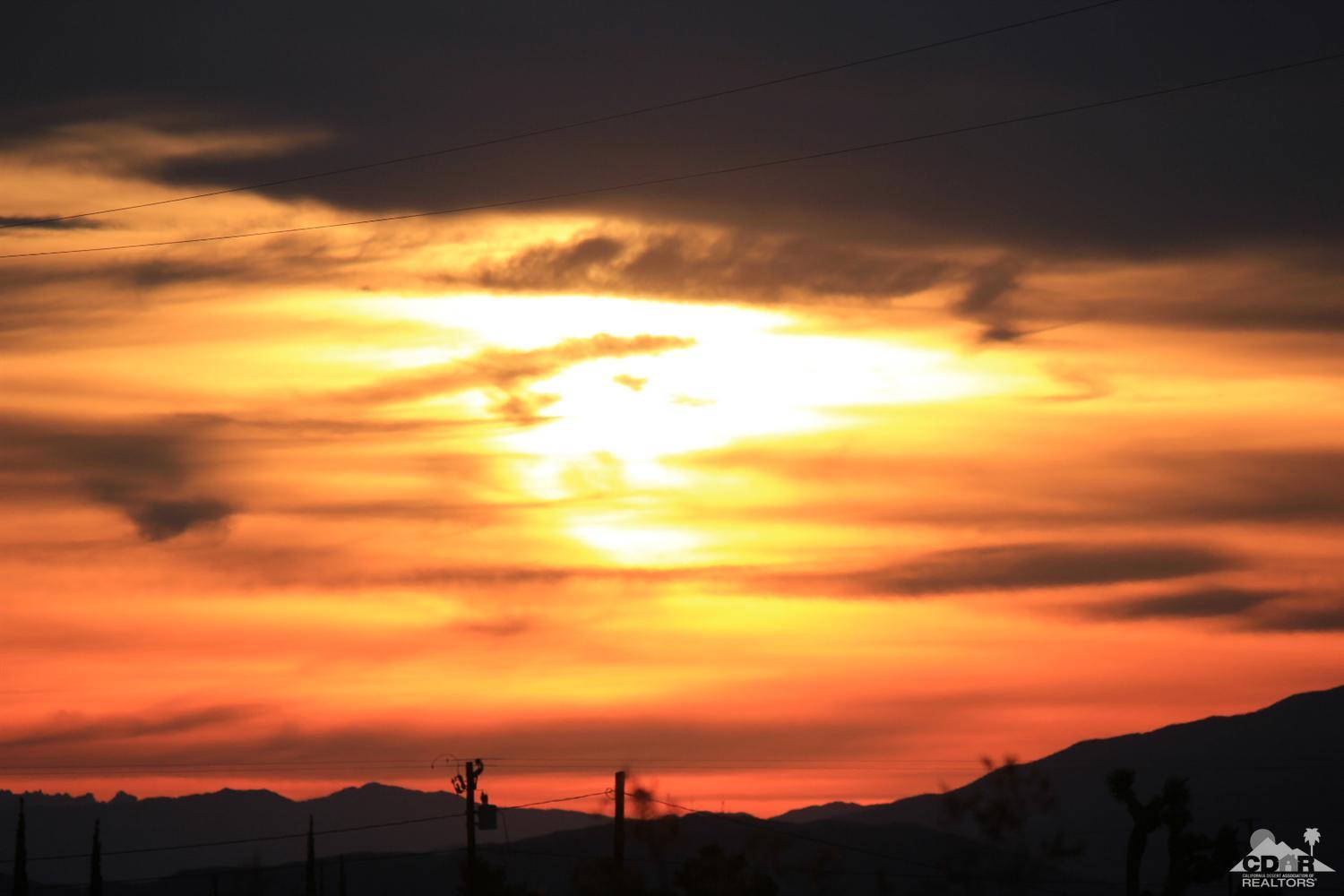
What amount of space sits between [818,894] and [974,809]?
71.6ft

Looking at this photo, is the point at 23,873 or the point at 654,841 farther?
the point at 654,841

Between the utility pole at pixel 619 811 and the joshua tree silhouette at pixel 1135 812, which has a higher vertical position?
the utility pole at pixel 619 811

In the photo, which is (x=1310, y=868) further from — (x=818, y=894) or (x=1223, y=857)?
(x=818, y=894)

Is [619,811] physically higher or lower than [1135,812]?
higher

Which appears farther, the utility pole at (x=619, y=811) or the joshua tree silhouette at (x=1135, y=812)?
the utility pole at (x=619, y=811)

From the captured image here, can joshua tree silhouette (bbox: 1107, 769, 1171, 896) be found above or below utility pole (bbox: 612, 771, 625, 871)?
below

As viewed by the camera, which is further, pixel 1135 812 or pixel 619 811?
pixel 619 811

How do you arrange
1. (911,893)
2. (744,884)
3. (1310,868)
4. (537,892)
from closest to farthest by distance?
(1310,868) → (744,884) → (537,892) → (911,893)

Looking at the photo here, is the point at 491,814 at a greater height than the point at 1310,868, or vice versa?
the point at 491,814

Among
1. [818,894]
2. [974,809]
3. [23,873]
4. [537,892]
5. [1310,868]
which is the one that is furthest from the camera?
[818,894]

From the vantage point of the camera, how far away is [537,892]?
9906cm

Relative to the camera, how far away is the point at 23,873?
10625 cm

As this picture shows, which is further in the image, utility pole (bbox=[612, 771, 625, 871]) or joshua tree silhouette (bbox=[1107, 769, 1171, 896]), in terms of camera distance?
utility pole (bbox=[612, 771, 625, 871])

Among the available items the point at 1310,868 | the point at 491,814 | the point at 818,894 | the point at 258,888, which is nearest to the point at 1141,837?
the point at 1310,868
